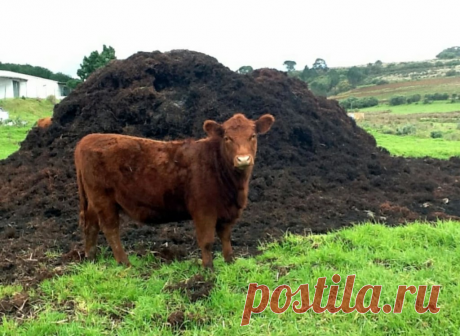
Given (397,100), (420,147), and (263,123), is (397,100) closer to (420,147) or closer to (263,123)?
(420,147)

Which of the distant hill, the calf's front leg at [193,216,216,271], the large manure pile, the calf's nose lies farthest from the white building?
the calf's nose

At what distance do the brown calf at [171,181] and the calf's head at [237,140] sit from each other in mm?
12

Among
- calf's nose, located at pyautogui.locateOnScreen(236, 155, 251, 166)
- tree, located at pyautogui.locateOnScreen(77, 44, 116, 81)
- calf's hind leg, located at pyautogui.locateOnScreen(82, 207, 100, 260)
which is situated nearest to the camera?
calf's nose, located at pyautogui.locateOnScreen(236, 155, 251, 166)

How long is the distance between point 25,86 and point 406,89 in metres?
46.1

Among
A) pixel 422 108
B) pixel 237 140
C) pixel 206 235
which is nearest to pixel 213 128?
pixel 237 140

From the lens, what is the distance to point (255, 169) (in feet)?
34.1

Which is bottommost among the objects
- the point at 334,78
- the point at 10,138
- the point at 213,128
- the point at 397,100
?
the point at 10,138

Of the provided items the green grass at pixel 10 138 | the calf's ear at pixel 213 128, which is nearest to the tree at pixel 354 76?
the green grass at pixel 10 138

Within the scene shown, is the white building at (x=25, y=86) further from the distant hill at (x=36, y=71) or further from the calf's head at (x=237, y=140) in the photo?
the calf's head at (x=237, y=140)

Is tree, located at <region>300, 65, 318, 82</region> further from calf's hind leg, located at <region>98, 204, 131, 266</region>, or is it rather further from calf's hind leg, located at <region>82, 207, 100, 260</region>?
calf's hind leg, located at <region>98, 204, 131, 266</region>

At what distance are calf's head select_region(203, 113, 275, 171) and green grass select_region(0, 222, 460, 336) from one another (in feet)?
4.00

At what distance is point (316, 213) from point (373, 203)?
137cm

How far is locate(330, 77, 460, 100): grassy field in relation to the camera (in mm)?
58688

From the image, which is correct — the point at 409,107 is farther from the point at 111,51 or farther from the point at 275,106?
the point at 275,106
